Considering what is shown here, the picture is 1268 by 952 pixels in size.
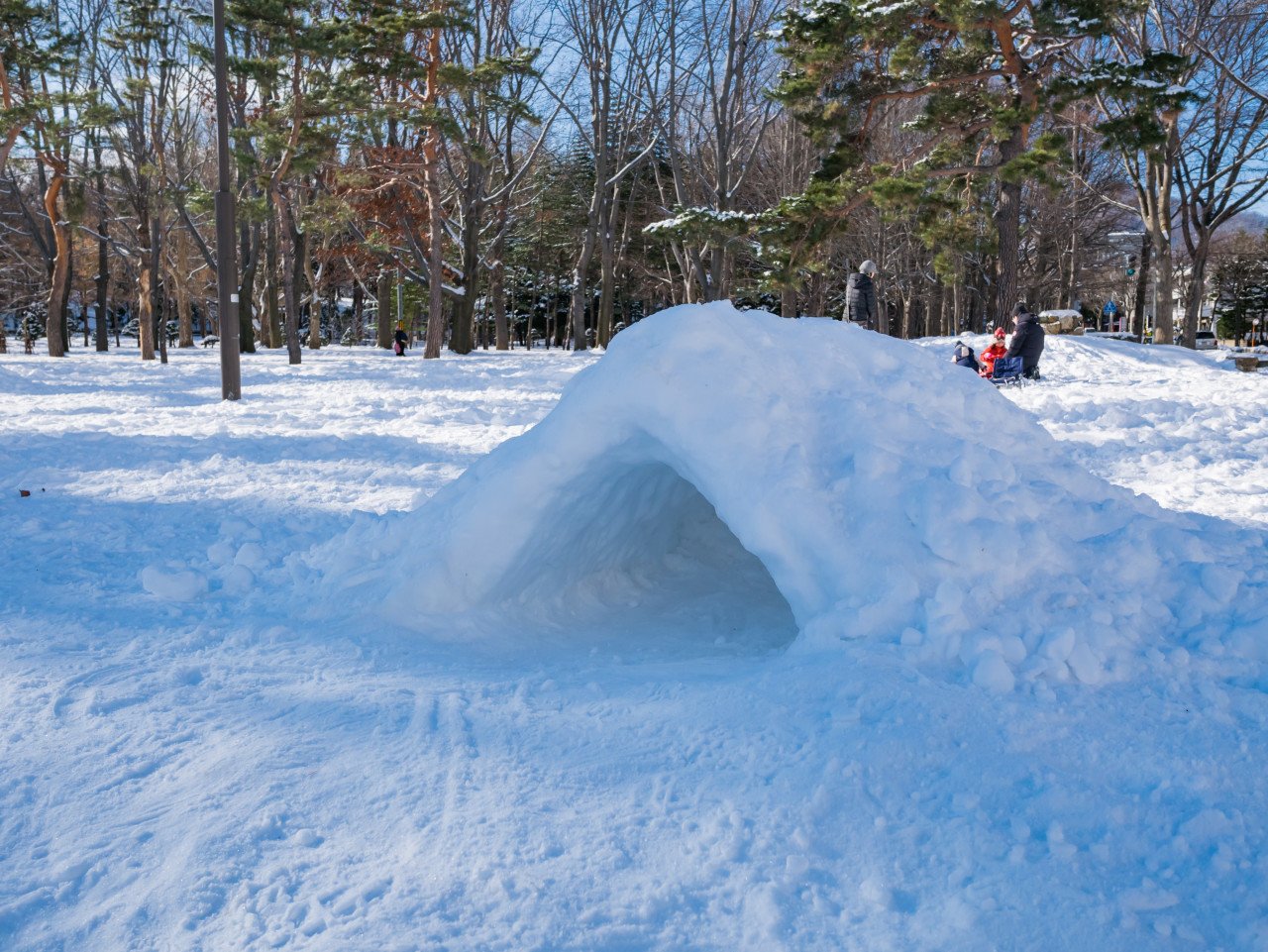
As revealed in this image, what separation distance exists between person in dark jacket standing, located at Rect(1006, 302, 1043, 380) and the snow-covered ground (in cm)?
912

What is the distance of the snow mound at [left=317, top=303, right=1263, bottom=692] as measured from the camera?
3293mm

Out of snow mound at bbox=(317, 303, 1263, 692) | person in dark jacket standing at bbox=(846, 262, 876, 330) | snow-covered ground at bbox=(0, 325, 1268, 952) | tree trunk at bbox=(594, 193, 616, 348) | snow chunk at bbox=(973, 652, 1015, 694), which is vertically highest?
tree trunk at bbox=(594, 193, 616, 348)

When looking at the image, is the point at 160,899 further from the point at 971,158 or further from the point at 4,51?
the point at 4,51

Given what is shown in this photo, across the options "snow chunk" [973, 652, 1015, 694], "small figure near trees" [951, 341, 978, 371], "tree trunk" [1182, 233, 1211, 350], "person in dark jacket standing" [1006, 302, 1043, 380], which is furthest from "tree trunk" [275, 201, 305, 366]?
"tree trunk" [1182, 233, 1211, 350]

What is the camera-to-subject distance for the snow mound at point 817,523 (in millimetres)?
3293

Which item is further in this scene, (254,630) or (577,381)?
(577,381)

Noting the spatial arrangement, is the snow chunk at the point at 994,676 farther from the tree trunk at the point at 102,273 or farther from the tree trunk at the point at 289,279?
the tree trunk at the point at 102,273

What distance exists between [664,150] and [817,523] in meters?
28.3

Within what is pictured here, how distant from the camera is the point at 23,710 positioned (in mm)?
3098

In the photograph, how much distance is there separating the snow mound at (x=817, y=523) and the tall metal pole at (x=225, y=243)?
8528 millimetres

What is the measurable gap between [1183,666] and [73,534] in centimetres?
587

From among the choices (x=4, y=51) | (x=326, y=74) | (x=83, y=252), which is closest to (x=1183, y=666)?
(x=326, y=74)

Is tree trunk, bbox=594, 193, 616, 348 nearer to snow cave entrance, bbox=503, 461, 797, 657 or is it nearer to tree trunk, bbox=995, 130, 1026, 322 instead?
tree trunk, bbox=995, 130, 1026, 322

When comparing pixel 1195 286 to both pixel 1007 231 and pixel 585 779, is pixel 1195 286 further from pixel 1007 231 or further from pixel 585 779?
pixel 585 779
